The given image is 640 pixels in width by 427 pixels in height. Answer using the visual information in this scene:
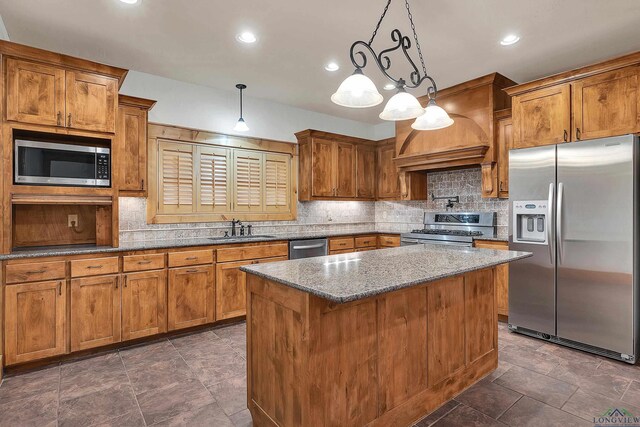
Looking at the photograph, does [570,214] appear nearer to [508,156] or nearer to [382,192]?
[508,156]

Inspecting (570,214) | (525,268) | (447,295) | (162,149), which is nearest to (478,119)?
(570,214)

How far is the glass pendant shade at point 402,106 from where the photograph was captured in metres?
2.20

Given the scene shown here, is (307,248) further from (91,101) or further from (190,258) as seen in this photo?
(91,101)

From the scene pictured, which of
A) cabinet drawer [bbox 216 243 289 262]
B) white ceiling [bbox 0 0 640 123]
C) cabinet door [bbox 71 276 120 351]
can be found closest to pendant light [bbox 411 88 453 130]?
white ceiling [bbox 0 0 640 123]

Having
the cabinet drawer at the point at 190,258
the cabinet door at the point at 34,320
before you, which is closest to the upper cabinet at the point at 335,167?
the cabinet drawer at the point at 190,258

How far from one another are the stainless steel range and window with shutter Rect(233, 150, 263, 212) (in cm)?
218

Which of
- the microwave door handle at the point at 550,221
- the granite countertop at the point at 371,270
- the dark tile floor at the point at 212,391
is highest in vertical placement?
the microwave door handle at the point at 550,221

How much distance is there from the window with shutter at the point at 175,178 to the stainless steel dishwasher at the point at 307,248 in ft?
4.43

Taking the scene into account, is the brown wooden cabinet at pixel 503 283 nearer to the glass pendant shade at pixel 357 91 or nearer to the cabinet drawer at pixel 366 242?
the cabinet drawer at pixel 366 242

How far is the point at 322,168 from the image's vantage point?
523 cm

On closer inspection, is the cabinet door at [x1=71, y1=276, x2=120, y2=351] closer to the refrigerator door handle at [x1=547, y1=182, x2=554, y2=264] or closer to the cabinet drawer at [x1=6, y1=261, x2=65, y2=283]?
the cabinet drawer at [x1=6, y1=261, x2=65, y2=283]

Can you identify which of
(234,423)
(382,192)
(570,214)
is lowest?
(234,423)

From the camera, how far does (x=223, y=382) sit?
266 cm

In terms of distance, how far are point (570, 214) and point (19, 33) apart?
5165 mm
